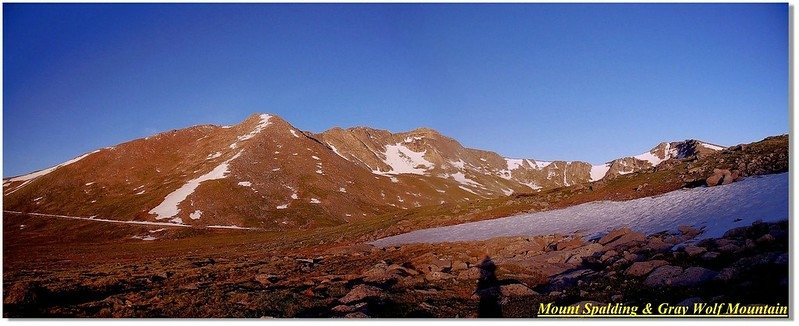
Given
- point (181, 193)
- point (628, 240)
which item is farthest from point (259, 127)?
point (628, 240)

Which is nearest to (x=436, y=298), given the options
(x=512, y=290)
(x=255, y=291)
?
(x=512, y=290)

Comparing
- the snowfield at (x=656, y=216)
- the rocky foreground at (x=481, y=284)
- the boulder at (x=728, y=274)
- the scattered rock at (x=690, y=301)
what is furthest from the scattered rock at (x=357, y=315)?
the snowfield at (x=656, y=216)

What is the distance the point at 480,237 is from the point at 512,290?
56.4ft

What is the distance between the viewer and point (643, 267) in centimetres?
1627

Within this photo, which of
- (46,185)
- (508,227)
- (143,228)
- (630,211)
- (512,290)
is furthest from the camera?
(46,185)

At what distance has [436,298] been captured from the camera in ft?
55.7

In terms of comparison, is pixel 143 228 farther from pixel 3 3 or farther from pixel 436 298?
pixel 436 298

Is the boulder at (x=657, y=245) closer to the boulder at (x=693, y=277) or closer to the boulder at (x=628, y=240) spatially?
the boulder at (x=628, y=240)

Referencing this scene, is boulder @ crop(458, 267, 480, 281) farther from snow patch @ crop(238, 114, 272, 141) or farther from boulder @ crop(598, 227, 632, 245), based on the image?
snow patch @ crop(238, 114, 272, 141)

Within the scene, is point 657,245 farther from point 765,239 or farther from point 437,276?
point 437,276

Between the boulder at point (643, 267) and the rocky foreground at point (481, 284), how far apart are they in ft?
0.18

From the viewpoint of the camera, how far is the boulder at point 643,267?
1608 centimetres

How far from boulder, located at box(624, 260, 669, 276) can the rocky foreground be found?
0.18 ft

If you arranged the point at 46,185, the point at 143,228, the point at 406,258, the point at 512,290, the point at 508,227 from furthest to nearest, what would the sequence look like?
the point at 46,185
the point at 143,228
the point at 508,227
the point at 406,258
the point at 512,290
